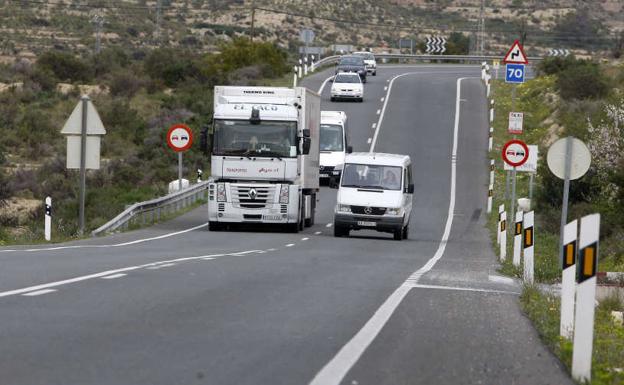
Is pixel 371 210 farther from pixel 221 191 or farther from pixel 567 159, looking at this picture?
pixel 567 159

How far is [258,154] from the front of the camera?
103ft

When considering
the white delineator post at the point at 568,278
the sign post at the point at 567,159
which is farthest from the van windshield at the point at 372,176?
the white delineator post at the point at 568,278

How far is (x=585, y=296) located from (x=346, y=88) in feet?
196

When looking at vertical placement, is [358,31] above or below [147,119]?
above

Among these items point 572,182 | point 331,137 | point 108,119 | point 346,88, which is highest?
point 346,88

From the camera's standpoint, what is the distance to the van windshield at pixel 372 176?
3162cm

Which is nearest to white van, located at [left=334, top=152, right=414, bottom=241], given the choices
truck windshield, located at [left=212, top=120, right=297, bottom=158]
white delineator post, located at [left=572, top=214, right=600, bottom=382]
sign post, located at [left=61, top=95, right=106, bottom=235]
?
truck windshield, located at [left=212, top=120, right=297, bottom=158]

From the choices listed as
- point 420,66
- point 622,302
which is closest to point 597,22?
point 420,66

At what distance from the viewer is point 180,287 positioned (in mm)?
15148

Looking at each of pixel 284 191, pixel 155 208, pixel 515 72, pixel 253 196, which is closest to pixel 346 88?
pixel 515 72

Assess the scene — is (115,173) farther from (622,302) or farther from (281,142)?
(622,302)

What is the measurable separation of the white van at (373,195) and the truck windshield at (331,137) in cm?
1358

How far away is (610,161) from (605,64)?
4749 centimetres

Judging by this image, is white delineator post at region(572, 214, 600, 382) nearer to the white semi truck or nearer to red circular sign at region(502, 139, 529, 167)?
the white semi truck
